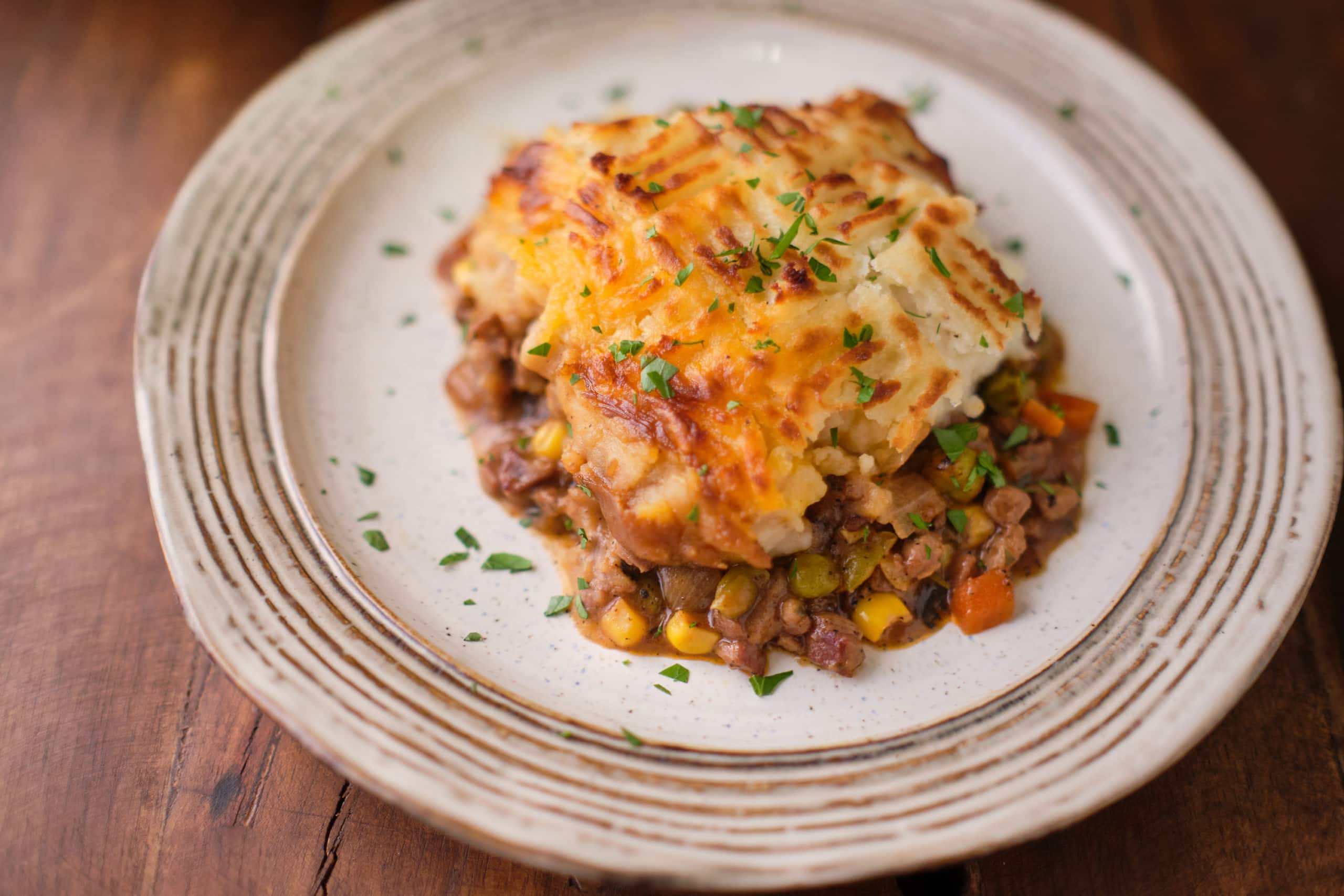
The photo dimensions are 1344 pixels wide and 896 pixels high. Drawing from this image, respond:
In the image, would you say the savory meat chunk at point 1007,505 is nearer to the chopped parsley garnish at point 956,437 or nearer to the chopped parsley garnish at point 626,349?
the chopped parsley garnish at point 956,437

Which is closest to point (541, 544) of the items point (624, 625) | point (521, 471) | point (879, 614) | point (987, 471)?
point (521, 471)

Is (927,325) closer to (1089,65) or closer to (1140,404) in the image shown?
(1140,404)

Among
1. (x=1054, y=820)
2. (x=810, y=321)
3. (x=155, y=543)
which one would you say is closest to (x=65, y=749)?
(x=155, y=543)

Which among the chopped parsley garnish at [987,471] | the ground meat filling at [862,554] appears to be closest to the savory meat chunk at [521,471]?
the ground meat filling at [862,554]

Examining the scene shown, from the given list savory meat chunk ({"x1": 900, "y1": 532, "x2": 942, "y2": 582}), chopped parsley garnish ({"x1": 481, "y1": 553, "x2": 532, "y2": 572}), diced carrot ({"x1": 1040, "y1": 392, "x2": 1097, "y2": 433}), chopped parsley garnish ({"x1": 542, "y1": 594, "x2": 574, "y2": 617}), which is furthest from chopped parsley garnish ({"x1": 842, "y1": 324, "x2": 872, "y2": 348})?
chopped parsley garnish ({"x1": 481, "y1": 553, "x2": 532, "y2": 572})

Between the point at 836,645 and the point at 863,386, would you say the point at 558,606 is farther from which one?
the point at 863,386
